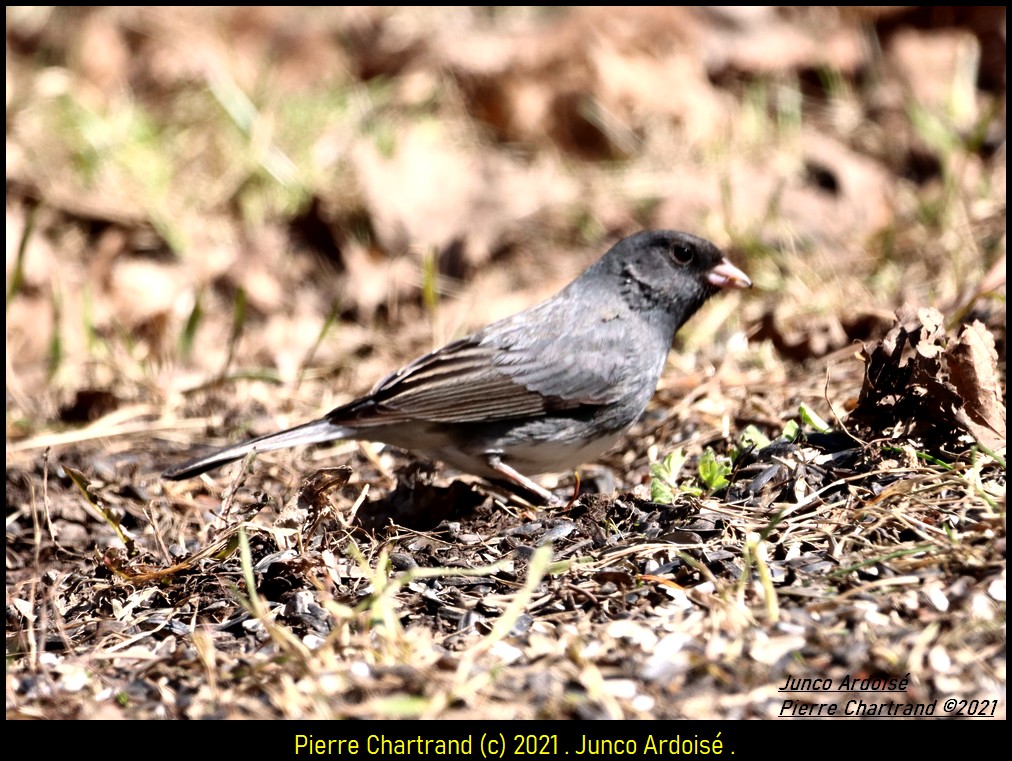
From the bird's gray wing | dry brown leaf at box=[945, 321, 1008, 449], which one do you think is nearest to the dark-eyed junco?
the bird's gray wing

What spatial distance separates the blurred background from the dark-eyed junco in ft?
2.37

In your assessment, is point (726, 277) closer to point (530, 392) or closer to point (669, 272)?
point (669, 272)

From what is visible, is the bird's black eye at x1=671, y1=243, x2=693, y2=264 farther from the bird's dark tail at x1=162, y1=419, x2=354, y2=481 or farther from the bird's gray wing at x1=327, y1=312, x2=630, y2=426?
the bird's dark tail at x1=162, y1=419, x2=354, y2=481

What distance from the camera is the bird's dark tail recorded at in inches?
119

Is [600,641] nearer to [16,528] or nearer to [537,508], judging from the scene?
[537,508]

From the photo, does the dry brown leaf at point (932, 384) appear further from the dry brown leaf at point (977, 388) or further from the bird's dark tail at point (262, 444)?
the bird's dark tail at point (262, 444)

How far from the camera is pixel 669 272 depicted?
3441 mm

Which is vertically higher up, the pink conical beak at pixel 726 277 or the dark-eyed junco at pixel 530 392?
the pink conical beak at pixel 726 277

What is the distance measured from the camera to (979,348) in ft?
8.30

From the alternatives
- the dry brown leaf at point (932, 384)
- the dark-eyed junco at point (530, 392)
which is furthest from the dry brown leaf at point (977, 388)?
the dark-eyed junco at point (530, 392)

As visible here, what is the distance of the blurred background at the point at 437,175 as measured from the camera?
4430mm

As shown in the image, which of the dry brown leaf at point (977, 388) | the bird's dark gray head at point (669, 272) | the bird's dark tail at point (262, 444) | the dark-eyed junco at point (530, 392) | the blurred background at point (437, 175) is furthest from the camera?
the blurred background at point (437, 175)

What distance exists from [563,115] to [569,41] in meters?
0.38
